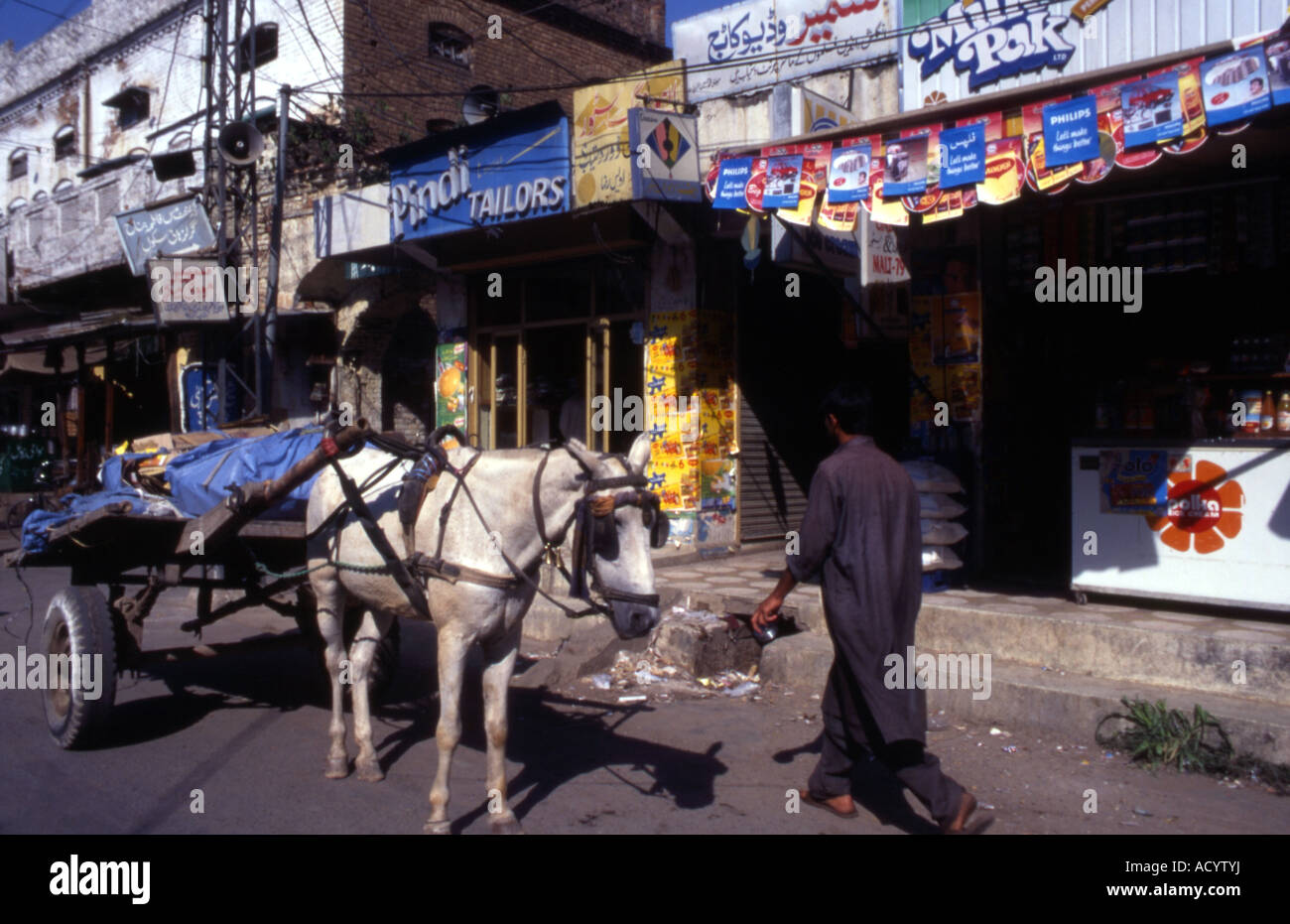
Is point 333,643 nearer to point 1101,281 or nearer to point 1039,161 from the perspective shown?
point 1039,161

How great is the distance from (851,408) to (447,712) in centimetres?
223

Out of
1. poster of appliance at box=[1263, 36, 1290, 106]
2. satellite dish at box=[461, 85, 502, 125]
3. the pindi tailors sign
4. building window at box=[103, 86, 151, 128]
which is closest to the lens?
poster of appliance at box=[1263, 36, 1290, 106]

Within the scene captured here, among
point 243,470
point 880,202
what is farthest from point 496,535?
point 880,202

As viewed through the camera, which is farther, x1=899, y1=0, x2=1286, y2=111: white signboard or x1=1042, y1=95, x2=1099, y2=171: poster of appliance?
x1=899, y1=0, x2=1286, y2=111: white signboard

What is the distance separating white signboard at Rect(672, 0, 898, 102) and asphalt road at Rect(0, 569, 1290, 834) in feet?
24.0

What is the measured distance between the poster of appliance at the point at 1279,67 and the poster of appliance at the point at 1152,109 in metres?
0.46

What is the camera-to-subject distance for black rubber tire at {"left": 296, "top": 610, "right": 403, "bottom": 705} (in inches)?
246

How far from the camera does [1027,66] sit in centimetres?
770

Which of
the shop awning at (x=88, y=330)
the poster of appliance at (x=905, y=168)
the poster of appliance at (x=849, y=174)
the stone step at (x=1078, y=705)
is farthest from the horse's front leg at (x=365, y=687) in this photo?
the shop awning at (x=88, y=330)

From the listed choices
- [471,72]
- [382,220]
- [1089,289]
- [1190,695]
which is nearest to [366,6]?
[471,72]

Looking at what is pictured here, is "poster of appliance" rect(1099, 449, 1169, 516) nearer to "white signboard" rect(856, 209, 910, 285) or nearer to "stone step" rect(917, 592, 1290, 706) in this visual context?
"stone step" rect(917, 592, 1290, 706)

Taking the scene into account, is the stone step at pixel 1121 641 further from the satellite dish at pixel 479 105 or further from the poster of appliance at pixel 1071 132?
the satellite dish at pixel 479 105

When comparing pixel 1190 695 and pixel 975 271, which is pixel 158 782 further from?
pixel 975 271

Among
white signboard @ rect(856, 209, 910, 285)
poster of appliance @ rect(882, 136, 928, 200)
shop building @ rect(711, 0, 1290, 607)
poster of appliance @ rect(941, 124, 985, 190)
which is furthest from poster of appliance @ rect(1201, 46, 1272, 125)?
white signboard @ rect(856, 209, 910, 285)
